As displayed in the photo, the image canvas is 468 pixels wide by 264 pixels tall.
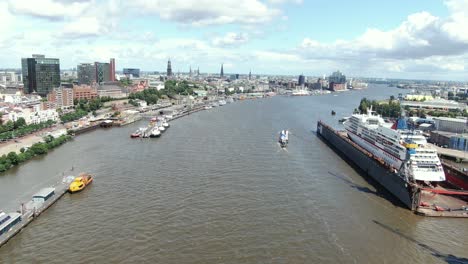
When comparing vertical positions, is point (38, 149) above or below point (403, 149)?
below

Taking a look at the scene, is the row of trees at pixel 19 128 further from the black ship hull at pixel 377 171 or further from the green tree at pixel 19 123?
the black ship hull at pixel 377 171

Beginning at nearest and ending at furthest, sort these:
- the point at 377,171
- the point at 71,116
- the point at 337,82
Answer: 1. the point at 377,171
2. the point at 71,116
3. the point at 337,82

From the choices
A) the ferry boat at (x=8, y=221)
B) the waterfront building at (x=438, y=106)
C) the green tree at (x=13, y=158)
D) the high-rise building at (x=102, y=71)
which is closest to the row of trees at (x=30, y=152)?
the green tree at (x=13, y=158)

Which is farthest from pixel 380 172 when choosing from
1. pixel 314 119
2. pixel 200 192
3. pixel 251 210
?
pixel 314 119

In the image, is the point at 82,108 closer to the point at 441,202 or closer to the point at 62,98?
the point at 62,98

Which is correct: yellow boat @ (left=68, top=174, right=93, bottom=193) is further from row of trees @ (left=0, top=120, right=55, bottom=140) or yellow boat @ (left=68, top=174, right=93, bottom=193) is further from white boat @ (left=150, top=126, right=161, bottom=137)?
row of trees @ (left=0, top=120, right=55, bottom=140)

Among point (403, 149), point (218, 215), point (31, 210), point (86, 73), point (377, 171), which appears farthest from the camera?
point (86, 73)

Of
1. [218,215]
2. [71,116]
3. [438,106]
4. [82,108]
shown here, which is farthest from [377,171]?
[438,106]
